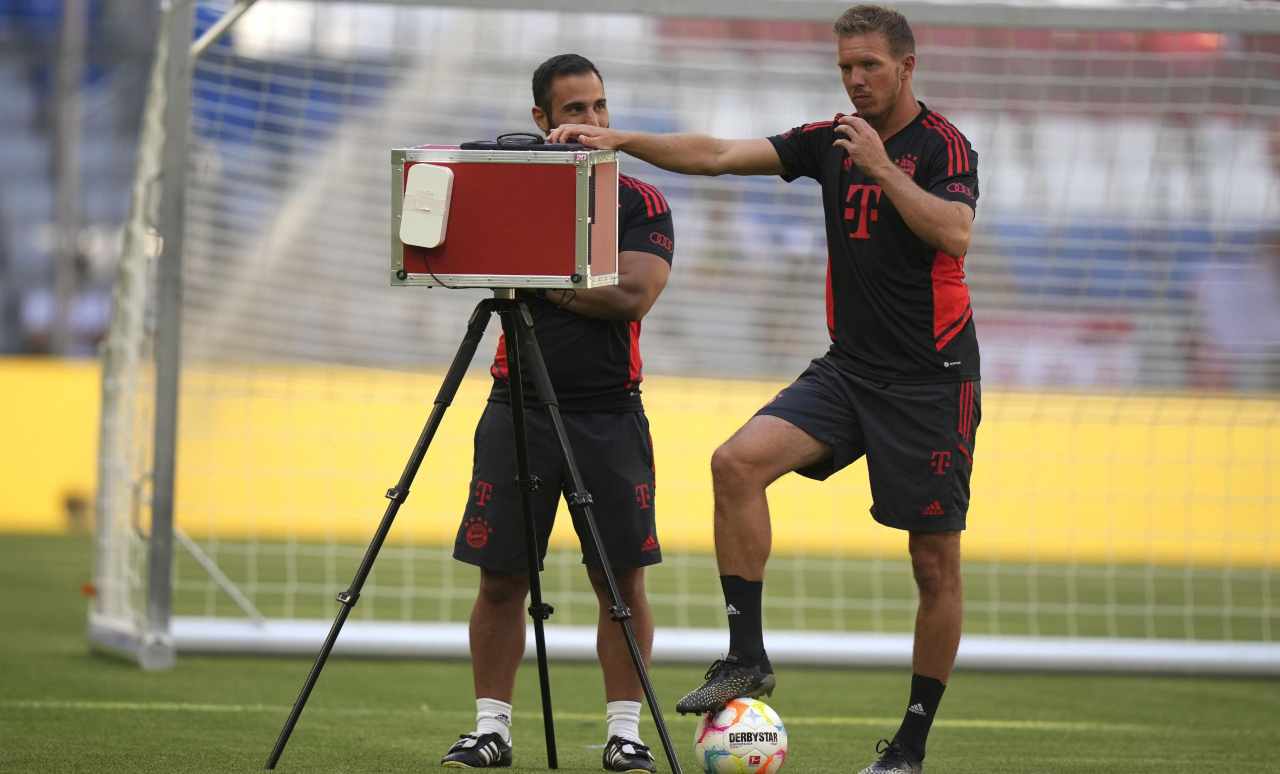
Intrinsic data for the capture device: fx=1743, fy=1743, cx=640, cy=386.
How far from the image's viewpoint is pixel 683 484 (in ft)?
42.4

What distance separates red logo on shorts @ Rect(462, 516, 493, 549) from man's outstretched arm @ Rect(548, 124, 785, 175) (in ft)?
3.52

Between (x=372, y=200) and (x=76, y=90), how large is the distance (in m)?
8.74

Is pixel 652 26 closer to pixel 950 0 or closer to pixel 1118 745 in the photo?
pixel 950 0

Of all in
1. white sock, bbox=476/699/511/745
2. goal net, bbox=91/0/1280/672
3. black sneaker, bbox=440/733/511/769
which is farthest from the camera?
goal net, bbox=91/0/1280/672

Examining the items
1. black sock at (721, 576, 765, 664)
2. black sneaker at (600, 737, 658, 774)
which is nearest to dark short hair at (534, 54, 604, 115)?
black sock at (721, 576, 765, 664)

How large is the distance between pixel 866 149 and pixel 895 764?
1546 millimetres

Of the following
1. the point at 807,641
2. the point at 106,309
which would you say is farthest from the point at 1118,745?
the point at 106,309

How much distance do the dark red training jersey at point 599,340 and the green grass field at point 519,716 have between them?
3.34 feet

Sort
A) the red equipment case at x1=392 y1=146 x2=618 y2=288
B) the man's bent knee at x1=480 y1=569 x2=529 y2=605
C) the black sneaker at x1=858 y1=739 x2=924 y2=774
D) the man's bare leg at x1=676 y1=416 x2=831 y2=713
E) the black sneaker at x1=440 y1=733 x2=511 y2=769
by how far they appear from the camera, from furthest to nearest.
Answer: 1. the man's bent knee at x1=480 y1=569 x2=529 y2=605
2. the black sneaker at x1=440 y1=733 x2=511 y2=769
3. the black sneaker at x1=858 y1=739 x2=924 y2=774
4. the man's bare leg at x1=676 y1=416 x2=831 y2=713
5. the red equipment case at x1=392 y1=146 x2=618 y2=288

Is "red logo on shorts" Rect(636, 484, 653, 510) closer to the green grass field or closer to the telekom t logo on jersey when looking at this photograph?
the green grass field

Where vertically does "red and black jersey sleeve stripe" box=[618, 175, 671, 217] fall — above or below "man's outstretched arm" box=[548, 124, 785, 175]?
below

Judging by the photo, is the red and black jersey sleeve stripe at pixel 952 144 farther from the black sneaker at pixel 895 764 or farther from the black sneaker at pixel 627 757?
the black sneaker at pixel 627 757

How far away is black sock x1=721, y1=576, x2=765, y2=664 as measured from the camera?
14.1ft

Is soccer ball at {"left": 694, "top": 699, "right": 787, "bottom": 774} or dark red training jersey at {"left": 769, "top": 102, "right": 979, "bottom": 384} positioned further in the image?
dark red training jersey at {"left": 769, "top": 102, "right": 979, "bottom": 384}
